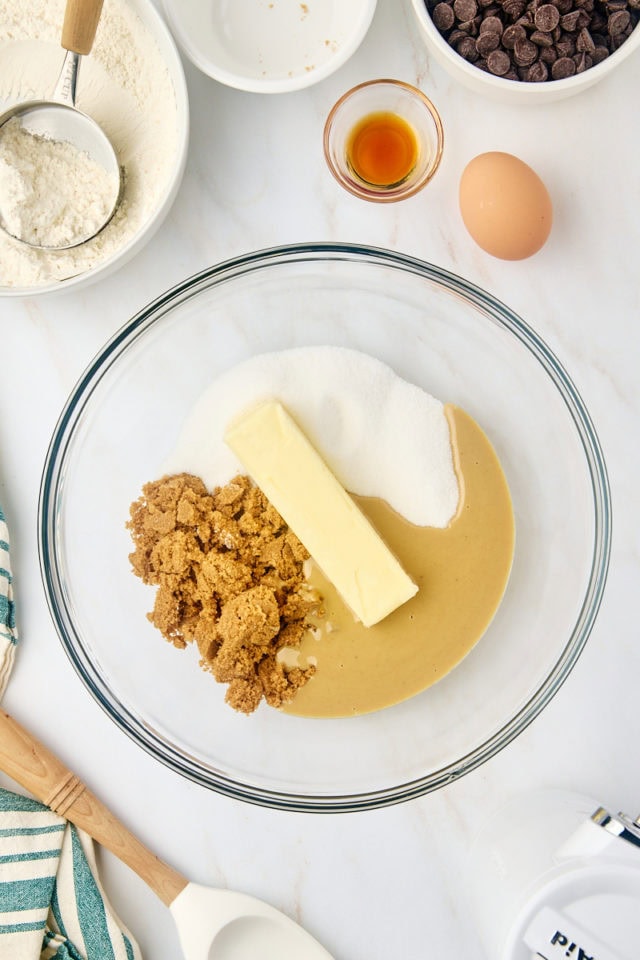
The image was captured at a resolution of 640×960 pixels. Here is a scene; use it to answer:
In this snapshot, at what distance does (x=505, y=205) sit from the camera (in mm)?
1207

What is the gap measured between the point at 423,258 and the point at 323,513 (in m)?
0.49

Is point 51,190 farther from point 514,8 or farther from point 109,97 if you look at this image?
point 514,8

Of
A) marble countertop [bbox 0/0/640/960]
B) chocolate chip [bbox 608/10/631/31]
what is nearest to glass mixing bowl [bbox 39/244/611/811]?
marble countertop [bbox 0/0/640/960]

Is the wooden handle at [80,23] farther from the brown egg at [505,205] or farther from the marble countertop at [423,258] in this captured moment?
the brown egg at [505,205]

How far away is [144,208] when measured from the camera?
129 cm

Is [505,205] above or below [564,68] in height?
below

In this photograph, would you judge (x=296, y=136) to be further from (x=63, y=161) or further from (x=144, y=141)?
(x=63, y=161)

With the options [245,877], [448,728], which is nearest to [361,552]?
[448,728]

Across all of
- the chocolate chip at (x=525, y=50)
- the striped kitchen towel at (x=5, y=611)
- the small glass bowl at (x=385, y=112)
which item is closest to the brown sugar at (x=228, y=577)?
the striped kitchen towel at (x=5, y=611)

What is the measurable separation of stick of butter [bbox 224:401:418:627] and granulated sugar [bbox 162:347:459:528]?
69 mm

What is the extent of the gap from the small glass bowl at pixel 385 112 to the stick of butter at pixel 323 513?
42 cm

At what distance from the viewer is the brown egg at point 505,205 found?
47.6 inches

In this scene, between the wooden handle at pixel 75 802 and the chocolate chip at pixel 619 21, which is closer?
the chocolate chip at pixel 619 21

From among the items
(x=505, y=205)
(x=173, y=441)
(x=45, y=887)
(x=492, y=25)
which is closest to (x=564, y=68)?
(x=492, y=25)
